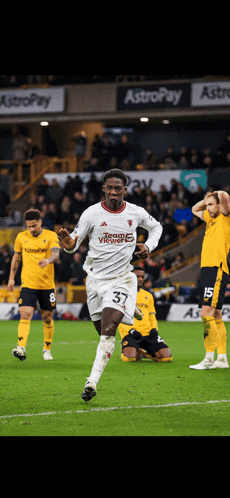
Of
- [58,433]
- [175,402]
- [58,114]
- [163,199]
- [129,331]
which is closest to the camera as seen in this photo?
[58,433]

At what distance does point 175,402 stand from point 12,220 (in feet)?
72.4

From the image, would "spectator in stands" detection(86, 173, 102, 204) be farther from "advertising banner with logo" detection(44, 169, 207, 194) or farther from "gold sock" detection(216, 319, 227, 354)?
"gold sock" detection(216, 319, 227, 354)

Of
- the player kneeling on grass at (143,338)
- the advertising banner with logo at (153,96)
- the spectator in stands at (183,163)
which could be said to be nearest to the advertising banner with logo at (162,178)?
the spectator in stands at (183,163)

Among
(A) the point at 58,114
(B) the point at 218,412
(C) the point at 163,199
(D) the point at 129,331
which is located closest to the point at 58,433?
(B) the point at 218,412

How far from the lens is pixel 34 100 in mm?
27797

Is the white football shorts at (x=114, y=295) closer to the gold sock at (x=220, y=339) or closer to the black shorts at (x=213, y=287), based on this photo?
the black shorts at (x=213, y=287)

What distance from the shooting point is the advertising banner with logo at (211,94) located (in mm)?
25156

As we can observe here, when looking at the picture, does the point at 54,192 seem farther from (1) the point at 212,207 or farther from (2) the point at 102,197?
(1) the point at 212,207

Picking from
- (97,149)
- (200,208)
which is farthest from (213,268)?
(97,149)

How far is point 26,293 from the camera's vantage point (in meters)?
10.5

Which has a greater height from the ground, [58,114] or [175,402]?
[58,114]

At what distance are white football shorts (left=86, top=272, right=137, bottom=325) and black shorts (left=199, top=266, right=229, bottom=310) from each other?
101 inches

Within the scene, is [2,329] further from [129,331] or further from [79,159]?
[79,159]

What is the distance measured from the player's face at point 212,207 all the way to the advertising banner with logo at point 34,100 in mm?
19354
